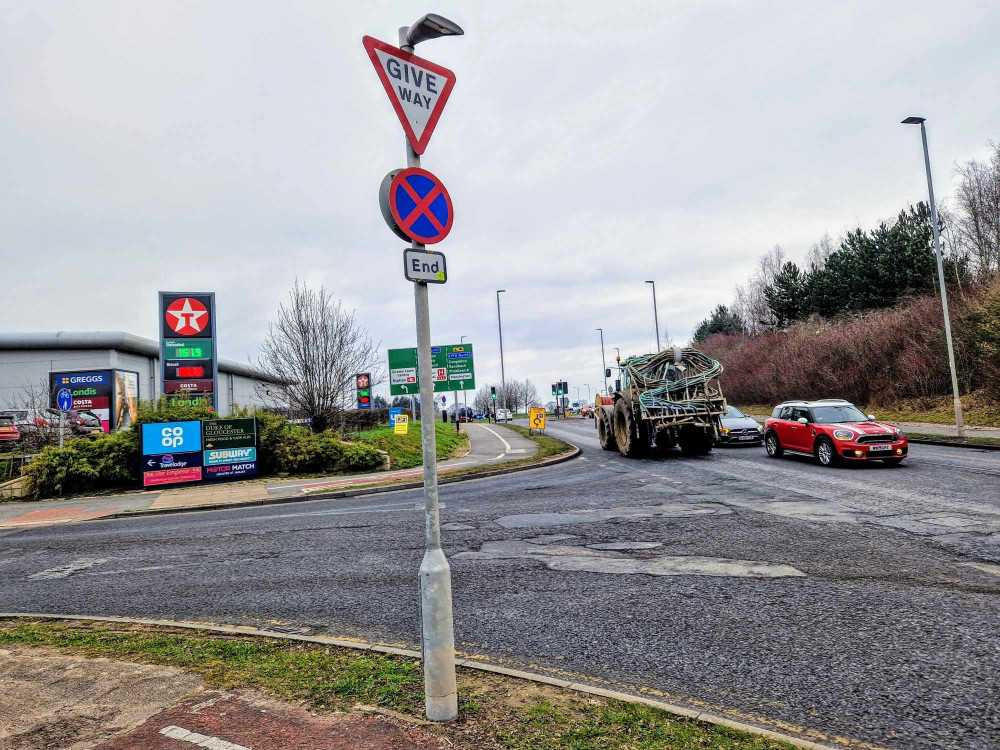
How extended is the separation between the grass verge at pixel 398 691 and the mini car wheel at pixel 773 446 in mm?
15564

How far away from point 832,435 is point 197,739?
14.7 m

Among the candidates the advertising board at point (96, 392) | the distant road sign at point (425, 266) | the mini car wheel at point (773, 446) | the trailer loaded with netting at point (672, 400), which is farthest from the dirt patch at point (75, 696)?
the advertising board at point (96, 392)

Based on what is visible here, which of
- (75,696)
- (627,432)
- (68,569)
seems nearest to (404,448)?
(627,432)

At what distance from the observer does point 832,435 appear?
1458cm

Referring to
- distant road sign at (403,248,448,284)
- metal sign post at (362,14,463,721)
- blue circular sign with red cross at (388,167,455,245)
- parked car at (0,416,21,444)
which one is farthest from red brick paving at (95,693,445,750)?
parked car at (0,416,21,444)

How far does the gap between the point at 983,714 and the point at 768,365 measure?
4045cm

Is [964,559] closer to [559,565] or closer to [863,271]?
[559,565]

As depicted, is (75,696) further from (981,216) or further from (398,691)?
(981,216)

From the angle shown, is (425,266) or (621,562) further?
(621,562)

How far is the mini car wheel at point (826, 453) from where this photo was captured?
14.6 meters

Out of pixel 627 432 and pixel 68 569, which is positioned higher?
pixel 627 432

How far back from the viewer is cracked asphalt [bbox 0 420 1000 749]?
3.72m

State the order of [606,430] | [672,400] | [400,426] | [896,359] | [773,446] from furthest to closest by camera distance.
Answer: [896,359] → [400,426] → [606,430] → [672,400] → [773,446]

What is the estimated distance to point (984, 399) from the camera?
961 inches
